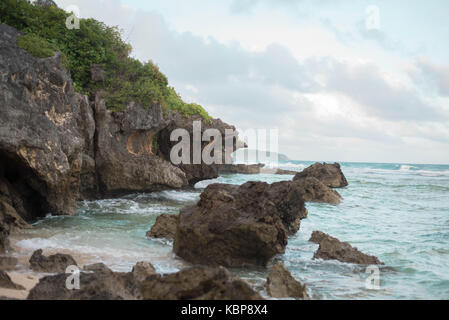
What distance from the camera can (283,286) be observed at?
5.67 m

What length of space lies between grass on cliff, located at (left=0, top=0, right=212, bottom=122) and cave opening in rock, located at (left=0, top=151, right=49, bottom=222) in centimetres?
472

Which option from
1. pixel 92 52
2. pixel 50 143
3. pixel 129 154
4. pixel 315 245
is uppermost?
pixel 92 52

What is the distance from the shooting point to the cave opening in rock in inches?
368

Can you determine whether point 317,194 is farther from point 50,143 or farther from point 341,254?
point 50,143

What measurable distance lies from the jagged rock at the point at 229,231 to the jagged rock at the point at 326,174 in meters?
18.6

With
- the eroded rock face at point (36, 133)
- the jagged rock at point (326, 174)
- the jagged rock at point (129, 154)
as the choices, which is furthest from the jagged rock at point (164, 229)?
the jagged rock at point (326, 174)

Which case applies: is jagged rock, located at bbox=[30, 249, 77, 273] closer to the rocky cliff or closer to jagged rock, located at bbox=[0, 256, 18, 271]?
jagged rock, located at bbox=[0, 256, 18, 271]

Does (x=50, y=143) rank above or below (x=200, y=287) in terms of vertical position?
above

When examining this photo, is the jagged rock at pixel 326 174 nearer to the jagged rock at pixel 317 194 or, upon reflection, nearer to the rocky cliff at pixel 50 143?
the jagged rock at pixel 317 194

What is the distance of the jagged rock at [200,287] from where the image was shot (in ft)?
12.9

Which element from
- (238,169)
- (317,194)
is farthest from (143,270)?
(238,169)

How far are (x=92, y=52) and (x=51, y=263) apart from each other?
11.4m
